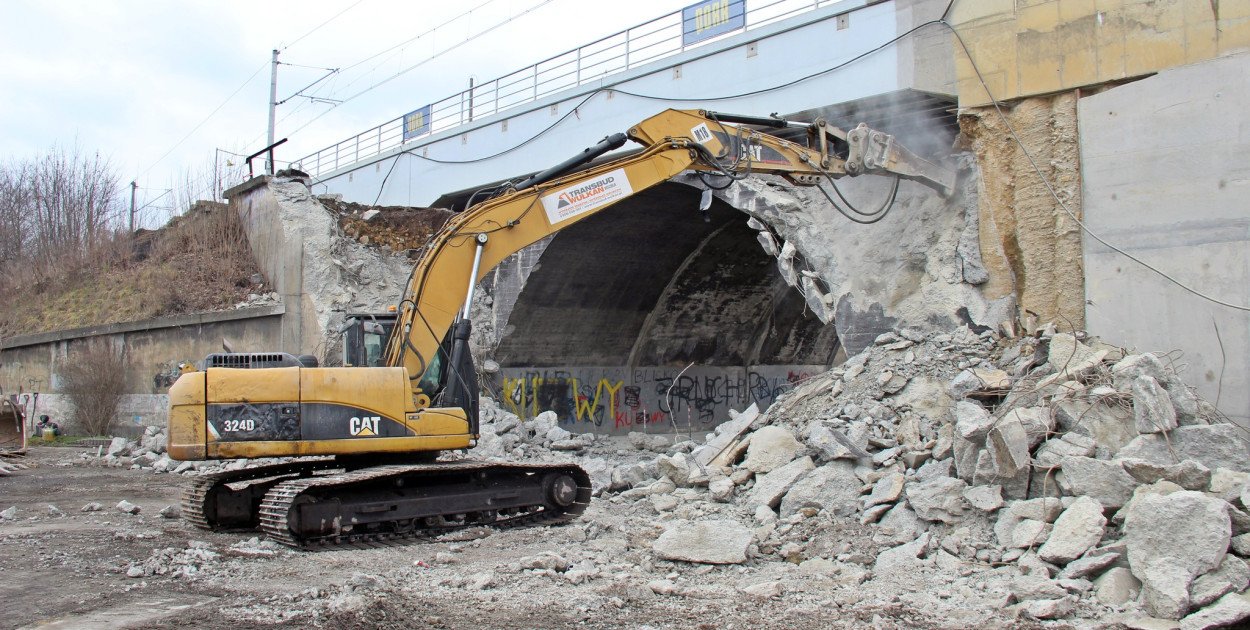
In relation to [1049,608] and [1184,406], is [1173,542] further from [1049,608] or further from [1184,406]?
[1184,406]

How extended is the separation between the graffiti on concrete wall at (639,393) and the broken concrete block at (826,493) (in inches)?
406

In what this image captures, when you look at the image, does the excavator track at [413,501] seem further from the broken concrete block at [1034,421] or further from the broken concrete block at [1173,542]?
the broken concrete block at [1173,542]

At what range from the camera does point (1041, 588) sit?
18.2ft

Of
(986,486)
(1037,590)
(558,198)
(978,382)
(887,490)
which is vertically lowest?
(1037,590)

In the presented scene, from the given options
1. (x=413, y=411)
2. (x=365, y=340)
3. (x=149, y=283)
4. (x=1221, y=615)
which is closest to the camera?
(x=1221, y=615)

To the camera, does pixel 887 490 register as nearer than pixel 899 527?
No

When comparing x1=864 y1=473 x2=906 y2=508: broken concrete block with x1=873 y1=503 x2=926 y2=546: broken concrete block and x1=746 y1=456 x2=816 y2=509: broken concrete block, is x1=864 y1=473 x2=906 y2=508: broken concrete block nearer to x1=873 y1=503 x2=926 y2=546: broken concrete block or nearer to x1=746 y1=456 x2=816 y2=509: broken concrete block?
x1=873 y1=503 x2=926 y2=546: broken concrete block

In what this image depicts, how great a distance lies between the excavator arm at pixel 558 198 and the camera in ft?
26.9

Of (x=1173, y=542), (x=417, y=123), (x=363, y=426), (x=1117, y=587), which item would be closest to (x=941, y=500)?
(x=1117, y=587)

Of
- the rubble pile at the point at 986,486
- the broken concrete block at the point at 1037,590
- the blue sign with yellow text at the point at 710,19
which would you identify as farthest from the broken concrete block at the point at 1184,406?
the blue sign with yellow text at the point at 710,19

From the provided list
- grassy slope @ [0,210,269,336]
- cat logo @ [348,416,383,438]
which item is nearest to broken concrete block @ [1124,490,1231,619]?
cat logo @ [348,416,383,438]

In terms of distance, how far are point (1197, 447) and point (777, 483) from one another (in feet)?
11.1

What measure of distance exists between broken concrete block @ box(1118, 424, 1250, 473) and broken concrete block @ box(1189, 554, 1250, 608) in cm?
151

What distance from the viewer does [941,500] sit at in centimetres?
708
